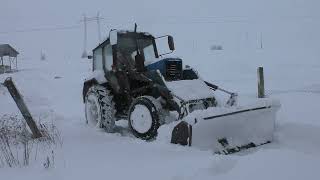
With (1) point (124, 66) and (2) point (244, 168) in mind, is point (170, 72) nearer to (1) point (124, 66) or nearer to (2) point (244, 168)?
(1) point (124, 66)

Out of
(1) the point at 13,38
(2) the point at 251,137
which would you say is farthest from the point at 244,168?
(1) the point at 13,38

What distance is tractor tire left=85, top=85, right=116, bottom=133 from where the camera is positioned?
28.8ft

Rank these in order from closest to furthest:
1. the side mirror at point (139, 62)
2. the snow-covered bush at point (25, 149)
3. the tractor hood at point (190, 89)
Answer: the snow-covered bush at point (25, 149)
the tractor hood at point (190, 89)
the side mirror at point (139, 62)

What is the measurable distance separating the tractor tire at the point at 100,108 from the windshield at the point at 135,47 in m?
0.90

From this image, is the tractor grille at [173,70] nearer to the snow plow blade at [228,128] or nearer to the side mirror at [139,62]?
the side mirror at [139,62]

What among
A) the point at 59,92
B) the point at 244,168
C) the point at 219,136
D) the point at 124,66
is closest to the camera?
the point at 244,168

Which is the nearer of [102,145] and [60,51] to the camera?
[102,145]

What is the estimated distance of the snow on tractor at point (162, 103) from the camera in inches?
273

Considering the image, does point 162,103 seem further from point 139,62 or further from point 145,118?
point 139,62

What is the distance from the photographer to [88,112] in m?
9.55

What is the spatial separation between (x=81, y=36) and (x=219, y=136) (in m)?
70.6

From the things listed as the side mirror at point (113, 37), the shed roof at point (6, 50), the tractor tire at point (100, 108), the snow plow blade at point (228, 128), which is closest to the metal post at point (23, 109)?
the tractor tire at point (100, 108)

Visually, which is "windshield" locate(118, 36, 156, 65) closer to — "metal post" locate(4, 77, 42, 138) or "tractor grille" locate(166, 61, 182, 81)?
"tractor grille" locate(166, 61, 182, 81)

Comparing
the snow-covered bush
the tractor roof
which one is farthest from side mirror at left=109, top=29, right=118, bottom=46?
the snow-covered bush
